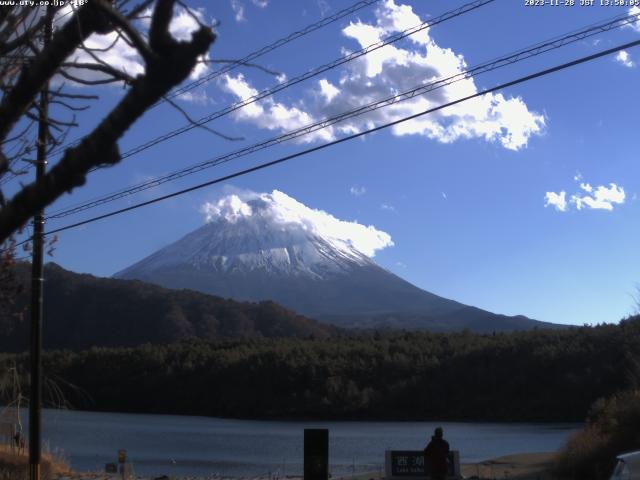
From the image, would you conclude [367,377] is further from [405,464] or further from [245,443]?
[405,464]

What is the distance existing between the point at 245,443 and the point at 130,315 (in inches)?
2238

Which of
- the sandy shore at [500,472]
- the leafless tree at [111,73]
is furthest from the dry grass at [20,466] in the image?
the leafless tree at [111,73]

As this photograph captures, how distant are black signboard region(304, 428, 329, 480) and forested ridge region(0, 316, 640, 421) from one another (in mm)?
48198

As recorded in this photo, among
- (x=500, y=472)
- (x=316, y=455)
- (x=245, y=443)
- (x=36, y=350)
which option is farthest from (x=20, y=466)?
(x=245, y=443)

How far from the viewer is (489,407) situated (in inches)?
2532

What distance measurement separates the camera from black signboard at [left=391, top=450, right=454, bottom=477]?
2047 cm

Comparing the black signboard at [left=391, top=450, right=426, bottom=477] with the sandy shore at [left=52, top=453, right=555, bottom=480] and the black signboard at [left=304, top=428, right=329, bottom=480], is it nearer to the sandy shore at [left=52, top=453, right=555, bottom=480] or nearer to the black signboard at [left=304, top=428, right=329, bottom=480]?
the sandy shore at [left=52, top=453, right=555, bottom=480]

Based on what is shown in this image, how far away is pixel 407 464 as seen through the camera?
20609 mm

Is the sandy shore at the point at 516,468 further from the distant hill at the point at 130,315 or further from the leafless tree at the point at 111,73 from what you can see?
the distant hill at the point at 130,315

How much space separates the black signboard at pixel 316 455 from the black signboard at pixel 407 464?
6598 mm

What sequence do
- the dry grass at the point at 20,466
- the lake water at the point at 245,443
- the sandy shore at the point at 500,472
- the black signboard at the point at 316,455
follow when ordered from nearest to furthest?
the black signboard at the point at 316,455
the dry grass at the point at 20,466
the sandy shore at the point at 500,472
the lake water at the point at 245,443

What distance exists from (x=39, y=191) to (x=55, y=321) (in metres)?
95.3

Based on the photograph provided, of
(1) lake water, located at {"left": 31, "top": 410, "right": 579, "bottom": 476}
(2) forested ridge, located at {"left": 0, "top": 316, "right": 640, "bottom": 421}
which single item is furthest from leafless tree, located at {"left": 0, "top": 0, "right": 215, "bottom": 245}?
(2) forested ridge, located at {"left": 0, "top": 316, "right": 640, "bottom": 421}

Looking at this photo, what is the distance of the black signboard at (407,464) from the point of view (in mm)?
20469
